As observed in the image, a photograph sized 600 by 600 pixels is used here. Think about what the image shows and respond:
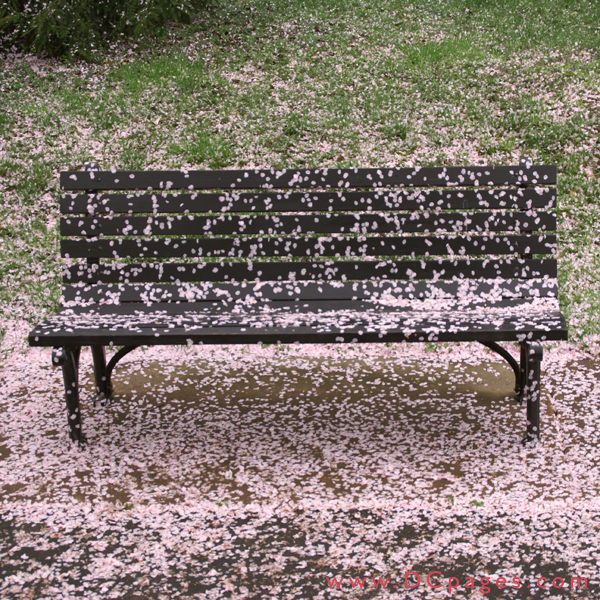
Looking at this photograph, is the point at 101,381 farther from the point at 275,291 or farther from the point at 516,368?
the point at 516,368

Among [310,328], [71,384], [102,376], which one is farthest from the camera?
[102,376]

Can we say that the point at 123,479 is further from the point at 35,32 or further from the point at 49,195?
the point at 35,32

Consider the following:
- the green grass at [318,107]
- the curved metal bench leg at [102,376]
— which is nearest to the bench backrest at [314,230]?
the curved metal bench leg at [102,376]

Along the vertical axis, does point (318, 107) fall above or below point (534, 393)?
above

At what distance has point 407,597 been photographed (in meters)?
2.30

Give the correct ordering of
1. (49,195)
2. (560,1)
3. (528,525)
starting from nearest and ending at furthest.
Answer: (528,525), (49,195), (560,1)

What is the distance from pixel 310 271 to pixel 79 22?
6.62 meters

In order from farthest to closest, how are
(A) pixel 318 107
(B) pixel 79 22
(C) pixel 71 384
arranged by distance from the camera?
(B) pixel 79 22 → (A) pixel 318 107 → (C) pixel 71 384

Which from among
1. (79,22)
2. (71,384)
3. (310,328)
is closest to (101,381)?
(71,384)

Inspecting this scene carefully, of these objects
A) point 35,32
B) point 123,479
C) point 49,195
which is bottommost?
point 123,479

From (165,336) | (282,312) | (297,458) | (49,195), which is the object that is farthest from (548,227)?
(49,195)

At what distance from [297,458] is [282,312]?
736 mm

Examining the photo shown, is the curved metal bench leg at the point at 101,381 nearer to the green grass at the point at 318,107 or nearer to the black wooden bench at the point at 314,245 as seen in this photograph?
the black wooden bench at the point at 314,245

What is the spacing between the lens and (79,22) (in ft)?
28.4
